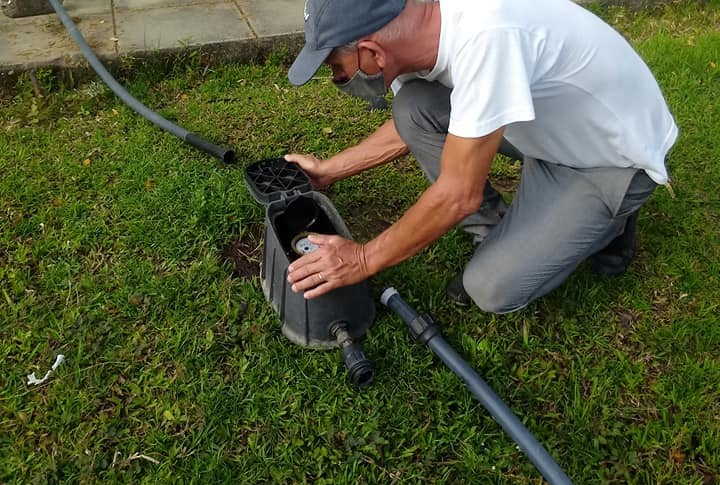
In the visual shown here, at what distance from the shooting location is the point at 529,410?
2188 mm

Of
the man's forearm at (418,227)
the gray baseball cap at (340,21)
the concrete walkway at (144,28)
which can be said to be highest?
the gray baseball cap at (340,21)

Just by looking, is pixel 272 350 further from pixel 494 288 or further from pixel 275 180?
pixel 494 288

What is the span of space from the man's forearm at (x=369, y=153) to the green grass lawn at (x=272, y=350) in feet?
1.11

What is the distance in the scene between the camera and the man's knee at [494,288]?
2.26 m

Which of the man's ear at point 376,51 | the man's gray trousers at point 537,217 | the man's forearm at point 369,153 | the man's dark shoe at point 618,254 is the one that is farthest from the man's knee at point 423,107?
the man's dark shoe at point 618,254

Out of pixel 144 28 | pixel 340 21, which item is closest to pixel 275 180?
pixel 340 21

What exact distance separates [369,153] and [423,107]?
1.28 ft

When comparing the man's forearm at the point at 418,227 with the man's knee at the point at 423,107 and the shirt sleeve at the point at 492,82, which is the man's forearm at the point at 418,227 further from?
the man's knee at the point at 423,107

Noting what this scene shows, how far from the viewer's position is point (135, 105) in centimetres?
351

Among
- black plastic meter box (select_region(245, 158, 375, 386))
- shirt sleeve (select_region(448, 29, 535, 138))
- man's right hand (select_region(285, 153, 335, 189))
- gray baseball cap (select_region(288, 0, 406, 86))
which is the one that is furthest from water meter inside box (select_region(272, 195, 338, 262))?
shirt sleeve (select_region(448, 29, 535, 138))

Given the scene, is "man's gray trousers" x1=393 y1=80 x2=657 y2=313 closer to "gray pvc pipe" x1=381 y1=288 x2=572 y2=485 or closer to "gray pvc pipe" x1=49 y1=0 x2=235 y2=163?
"gray pvc pipe" x1=381 y1=288 x2=572 y2=485

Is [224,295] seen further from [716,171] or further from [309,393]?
[716,171]

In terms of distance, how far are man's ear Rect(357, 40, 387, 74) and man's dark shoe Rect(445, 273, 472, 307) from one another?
103 cm

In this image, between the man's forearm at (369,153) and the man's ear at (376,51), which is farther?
the man's forearm at (369,153)
